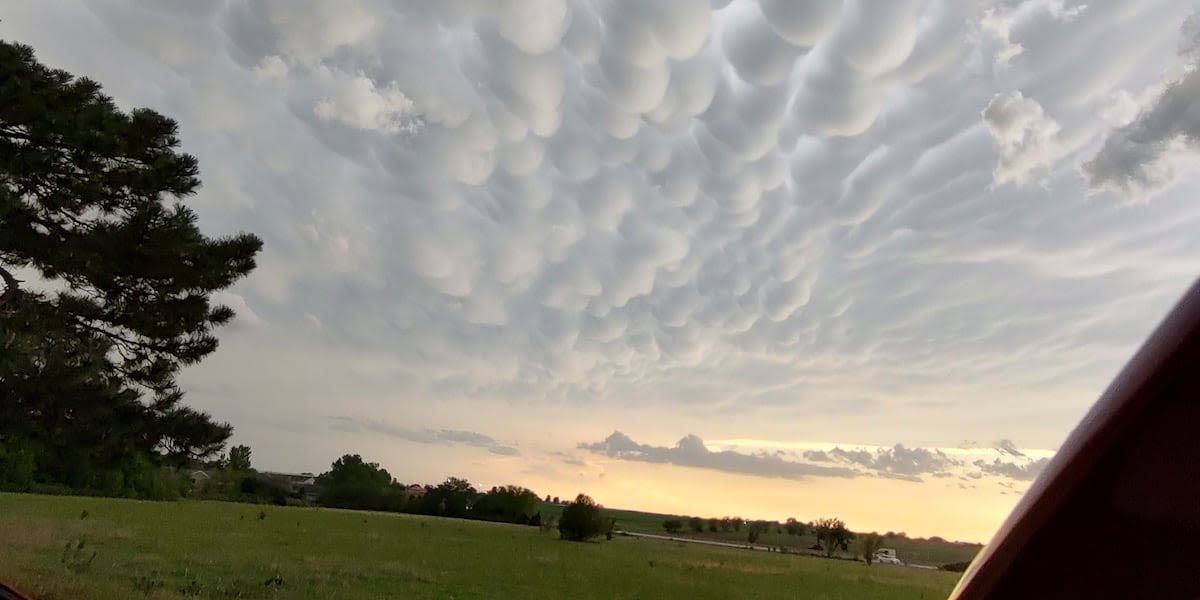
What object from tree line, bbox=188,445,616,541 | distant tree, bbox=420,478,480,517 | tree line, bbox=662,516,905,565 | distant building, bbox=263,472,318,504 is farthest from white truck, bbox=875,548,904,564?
distant building, bbox=263,472,318,504

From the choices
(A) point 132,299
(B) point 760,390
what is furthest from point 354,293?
(B) point 760,390

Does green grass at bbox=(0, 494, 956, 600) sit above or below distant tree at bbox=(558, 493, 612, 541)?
below

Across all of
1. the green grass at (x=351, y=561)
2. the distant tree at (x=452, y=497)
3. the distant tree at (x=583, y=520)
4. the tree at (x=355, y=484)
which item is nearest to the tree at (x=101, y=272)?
the green grass at (x=351, y=561)

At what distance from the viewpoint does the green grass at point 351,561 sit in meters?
4.62

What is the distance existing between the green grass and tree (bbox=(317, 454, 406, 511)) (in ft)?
0.43

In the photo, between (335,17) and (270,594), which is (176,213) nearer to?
→ (335,17)

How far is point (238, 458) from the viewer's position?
530cm

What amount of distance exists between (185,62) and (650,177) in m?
3.82

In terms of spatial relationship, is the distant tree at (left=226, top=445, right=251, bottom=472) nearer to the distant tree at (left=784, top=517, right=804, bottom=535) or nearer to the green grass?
the green grass

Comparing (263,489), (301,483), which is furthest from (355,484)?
(263,489)

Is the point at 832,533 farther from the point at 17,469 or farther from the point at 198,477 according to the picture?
the point at 17,469

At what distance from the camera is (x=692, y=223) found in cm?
661

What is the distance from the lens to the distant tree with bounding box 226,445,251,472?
5.26 meters

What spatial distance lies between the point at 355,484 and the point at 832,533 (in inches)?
165
